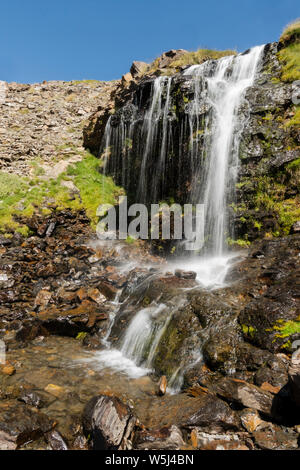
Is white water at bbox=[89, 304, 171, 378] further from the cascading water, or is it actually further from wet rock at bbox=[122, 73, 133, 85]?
wet rock at bbox=[122, 73, 133, 85]

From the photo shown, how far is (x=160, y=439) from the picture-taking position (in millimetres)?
3547

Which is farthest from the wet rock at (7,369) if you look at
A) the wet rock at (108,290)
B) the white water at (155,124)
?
the white water at (155,124)

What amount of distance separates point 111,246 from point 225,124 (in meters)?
8.27

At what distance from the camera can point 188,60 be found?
17.5 m

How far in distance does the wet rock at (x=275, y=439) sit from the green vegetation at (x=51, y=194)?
1334 cm

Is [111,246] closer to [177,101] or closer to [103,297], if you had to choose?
[103,297]

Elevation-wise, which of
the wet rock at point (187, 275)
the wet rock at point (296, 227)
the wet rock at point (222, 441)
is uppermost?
the wet rock at point (296, 227)

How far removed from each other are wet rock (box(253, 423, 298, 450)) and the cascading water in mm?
3509

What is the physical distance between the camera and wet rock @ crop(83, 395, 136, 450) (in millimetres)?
3510

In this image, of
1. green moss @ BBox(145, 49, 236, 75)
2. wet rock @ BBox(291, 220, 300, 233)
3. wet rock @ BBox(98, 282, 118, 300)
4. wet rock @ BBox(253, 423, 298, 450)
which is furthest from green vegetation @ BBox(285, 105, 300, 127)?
wet rock @ BBox(253, 423, 298, 450)

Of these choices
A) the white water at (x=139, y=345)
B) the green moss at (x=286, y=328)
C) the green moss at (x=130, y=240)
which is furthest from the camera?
the green moss at (x=130, y=240)

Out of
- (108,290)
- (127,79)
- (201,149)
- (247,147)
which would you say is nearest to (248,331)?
(108,290)

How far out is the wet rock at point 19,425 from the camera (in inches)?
138

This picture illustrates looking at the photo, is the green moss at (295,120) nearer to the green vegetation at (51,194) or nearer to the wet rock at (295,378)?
the wet rock at (295,378)
